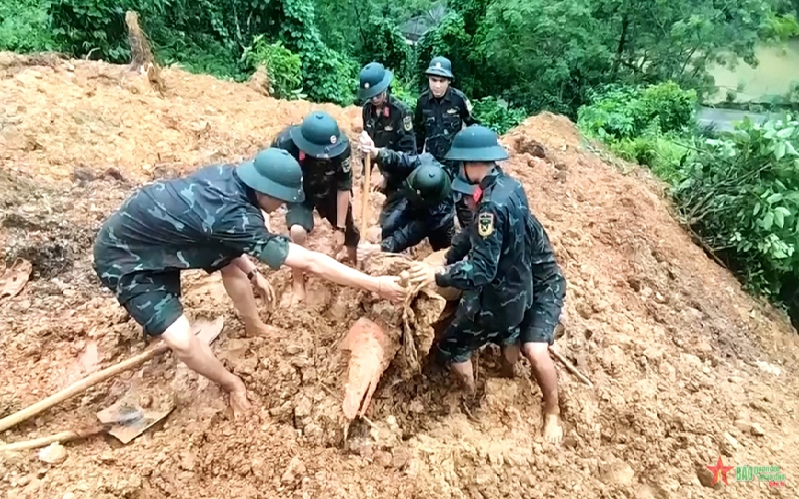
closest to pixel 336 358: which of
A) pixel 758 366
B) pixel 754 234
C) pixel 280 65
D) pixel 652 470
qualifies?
pixel 652 470

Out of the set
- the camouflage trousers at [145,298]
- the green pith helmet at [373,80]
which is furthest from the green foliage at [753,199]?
the camouflage trousers at [145,298]

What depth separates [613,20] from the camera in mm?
13758

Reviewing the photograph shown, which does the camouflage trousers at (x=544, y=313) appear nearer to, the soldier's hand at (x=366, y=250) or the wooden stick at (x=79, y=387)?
the soldier's hand at (x=366, y=250)

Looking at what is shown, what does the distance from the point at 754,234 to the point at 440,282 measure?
5.08 m

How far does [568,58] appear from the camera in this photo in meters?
14.1

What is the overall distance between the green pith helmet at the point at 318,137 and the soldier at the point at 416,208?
1.95 feet

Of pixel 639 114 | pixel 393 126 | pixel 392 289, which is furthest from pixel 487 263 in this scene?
pixel 639 114

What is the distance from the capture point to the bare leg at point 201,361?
3258 millimetres

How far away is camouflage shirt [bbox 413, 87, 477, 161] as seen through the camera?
605cm

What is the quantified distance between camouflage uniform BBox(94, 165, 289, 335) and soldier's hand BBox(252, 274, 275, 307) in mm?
739

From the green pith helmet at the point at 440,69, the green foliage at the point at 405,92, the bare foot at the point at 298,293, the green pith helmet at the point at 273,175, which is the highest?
the green pith helmet at the point at 273,175

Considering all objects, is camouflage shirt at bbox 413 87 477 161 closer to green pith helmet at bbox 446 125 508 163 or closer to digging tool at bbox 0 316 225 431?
green pith helmet at bbox 446 125 508 163

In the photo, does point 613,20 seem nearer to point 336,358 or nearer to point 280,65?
point 280,65

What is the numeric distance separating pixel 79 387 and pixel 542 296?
2.71 m
